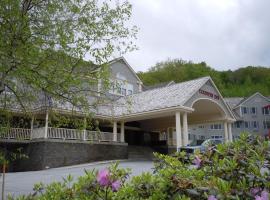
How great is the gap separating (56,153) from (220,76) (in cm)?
6567

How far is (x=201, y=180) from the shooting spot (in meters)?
2.71

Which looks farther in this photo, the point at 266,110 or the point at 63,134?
the point at 266,110

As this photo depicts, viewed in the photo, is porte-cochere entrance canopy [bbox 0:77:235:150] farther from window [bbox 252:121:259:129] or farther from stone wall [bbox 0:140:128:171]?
window [bbox 252:121:259:129]

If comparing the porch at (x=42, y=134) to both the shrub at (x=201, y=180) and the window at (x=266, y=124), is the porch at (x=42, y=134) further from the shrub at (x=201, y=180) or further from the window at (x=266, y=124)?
the window at (x=266, y=124)

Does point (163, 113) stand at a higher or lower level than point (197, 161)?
higher

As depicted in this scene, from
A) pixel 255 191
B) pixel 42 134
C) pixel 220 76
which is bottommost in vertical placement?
pixel 255 191

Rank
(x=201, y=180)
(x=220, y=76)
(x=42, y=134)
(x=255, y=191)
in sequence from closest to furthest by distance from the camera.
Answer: (x=255, y=191), (x=201, y=180), (x=42, y=134), (x=220, y=76)

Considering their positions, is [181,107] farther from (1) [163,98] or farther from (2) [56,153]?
(2) [56,153]

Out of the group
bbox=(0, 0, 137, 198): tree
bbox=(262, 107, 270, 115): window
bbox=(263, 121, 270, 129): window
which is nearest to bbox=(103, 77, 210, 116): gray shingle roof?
bbox=(0, 0, 137, 198): tree

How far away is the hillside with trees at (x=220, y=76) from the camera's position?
212 feet

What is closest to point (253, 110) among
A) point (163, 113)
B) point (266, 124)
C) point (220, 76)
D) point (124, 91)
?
point (266, 124)

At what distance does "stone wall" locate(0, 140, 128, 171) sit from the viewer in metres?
18.6

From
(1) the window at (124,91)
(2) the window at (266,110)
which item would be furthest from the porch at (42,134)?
(2) the window at (266,110)

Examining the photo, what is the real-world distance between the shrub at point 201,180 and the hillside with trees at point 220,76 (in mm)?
55483
